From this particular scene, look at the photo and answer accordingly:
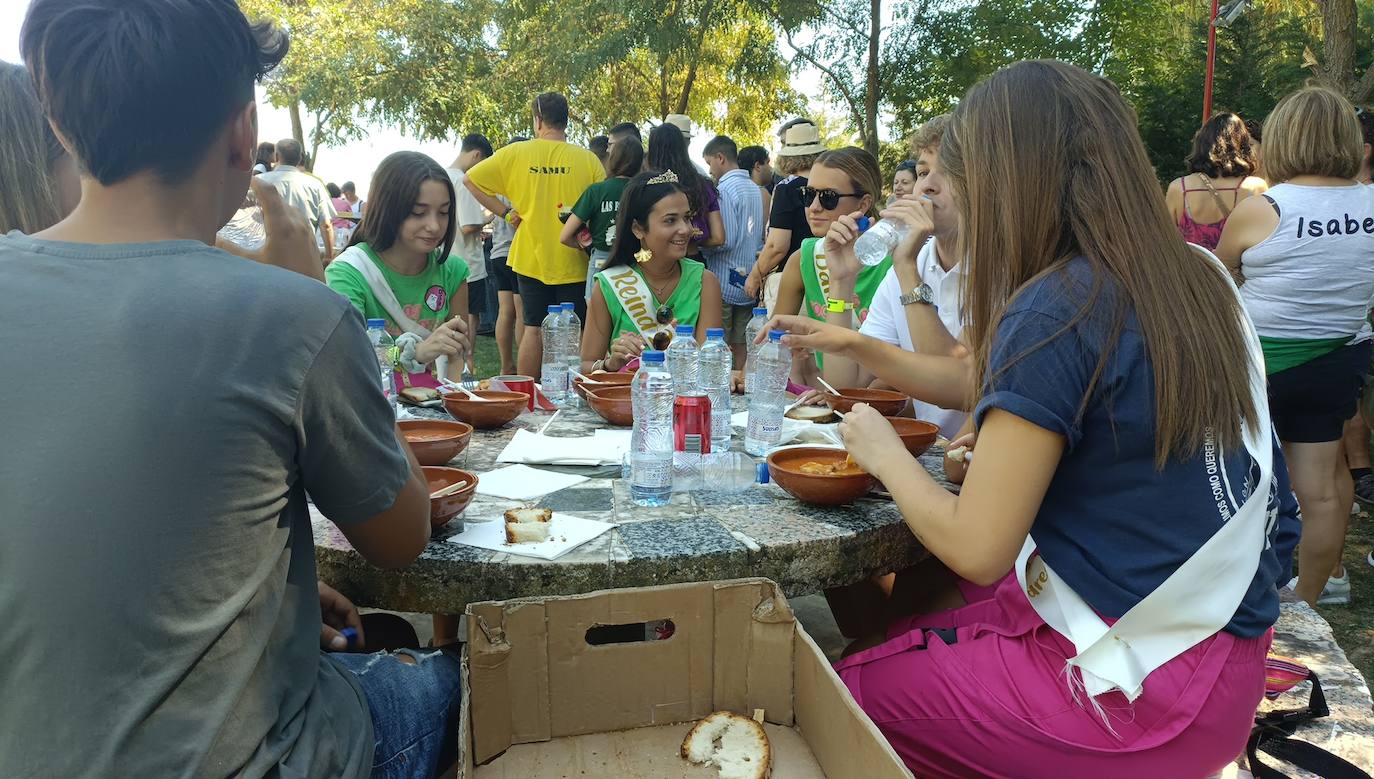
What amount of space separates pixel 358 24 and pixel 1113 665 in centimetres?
2307

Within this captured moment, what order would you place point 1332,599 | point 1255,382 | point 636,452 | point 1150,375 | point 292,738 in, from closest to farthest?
point 292,738 < point 1150,375 < point 1255,382 < point 636,452 < point 1332,599

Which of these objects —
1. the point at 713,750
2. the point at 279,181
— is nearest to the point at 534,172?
the point at 279,181

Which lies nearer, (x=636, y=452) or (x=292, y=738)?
(x=292, y=738)

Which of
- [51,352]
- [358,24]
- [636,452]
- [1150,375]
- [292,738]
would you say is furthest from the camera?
[358,24]

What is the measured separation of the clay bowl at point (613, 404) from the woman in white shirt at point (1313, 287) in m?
2.73

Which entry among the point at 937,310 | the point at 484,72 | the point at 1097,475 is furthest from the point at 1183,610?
the point at 484,72

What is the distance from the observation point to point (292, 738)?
1.33m

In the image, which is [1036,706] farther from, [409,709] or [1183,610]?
[409,709]

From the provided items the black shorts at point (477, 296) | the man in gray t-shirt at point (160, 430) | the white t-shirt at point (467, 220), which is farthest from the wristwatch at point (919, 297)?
the black shorts at point (477, 296)

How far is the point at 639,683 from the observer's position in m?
1.84

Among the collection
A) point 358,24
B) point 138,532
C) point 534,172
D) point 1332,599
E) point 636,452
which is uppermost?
point 358,24

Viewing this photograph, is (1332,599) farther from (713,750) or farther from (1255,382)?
(713,750)

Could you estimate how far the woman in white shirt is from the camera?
147 inches

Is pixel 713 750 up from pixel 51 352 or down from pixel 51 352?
down
